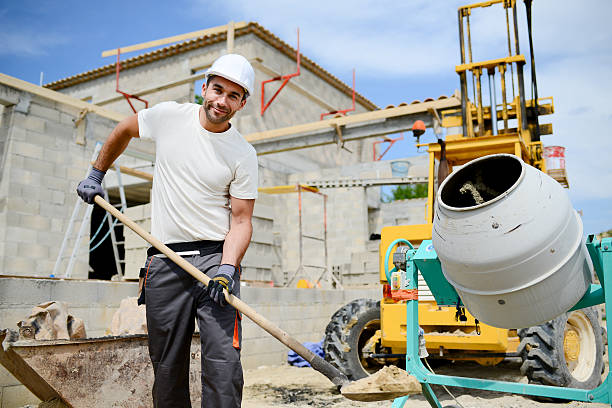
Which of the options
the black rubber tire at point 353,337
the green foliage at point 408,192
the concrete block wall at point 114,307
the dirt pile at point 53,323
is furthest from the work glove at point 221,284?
the green foliage at point 408,192

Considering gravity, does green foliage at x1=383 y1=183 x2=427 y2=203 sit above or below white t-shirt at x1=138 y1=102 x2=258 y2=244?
above

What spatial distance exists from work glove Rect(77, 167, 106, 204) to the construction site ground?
2.31m

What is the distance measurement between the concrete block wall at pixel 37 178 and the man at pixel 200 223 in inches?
216

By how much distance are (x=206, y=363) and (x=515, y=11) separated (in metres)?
5.37

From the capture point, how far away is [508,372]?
5.38 metres

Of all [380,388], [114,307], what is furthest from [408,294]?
[114,307]

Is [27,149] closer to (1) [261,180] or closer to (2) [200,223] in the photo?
(2) [200,223]

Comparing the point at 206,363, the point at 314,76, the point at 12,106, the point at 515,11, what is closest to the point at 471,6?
the point at 515,11

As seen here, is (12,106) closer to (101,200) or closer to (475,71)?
(101,200)

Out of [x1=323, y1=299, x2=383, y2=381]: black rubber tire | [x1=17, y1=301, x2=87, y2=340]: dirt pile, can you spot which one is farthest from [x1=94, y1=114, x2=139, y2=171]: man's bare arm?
[x1=323, y1=299, x2=383, y2=381]: black rubber tire

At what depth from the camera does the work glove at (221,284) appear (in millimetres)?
2146

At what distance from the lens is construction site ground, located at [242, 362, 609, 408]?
13.5ft

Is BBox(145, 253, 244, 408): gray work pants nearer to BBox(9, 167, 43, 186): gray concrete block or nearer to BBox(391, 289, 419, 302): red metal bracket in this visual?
BBox(391, 289, 419, 302): red metal bracket

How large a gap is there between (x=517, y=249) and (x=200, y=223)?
1.37 metres
